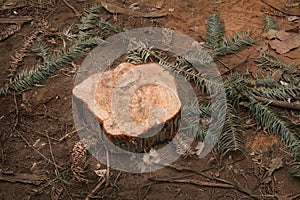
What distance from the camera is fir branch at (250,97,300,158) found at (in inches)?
91.9

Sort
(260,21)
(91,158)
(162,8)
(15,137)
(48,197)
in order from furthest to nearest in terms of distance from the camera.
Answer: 1. (162,8)
2. (260,21)
3. (15,137)
4. (91,158)
5. (48,197)


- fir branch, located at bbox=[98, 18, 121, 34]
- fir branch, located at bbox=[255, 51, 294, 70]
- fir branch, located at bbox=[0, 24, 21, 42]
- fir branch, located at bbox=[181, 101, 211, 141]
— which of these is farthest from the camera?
fir branch, located at bbox=[0, 24, 21, 42]

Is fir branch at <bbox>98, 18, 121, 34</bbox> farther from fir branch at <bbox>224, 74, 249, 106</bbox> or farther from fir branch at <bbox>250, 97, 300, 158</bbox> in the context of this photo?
fir branch at <bbox>250, 97, 300, 158</bbox>

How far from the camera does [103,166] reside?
7.81 ft

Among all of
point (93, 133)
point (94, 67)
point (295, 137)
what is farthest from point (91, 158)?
point (295, 137)

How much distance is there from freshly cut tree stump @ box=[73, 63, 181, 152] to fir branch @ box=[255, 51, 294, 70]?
693 millimetres

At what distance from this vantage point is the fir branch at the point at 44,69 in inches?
112

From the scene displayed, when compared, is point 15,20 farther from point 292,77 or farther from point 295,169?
point 295,169

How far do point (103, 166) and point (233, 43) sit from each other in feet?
4.23

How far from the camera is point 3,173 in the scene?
240 centimetres

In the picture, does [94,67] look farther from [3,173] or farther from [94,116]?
[3,173]

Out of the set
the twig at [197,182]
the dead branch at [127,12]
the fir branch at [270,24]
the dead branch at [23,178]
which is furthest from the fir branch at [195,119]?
the dead branch at [127,12]

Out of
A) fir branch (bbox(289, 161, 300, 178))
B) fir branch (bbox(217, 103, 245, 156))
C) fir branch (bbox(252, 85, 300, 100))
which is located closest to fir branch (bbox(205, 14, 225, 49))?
fir branch (bbox(252, 85, 300, 100))

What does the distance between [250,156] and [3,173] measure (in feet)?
4.61
